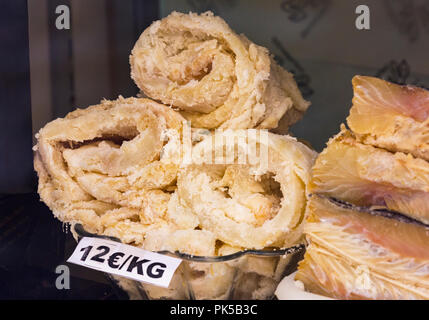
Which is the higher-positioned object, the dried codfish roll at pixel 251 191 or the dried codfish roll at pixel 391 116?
the dried codfish roll at pixel 391 116

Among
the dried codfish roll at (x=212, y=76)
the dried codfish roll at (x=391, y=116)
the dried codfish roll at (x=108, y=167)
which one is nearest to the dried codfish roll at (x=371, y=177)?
the dried codfish roll at (x=391, y=116)

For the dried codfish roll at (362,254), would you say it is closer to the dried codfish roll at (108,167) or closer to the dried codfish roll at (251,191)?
the dried codfish roll at (251,191)

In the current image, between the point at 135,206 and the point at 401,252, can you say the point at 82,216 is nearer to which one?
the point at 135,206

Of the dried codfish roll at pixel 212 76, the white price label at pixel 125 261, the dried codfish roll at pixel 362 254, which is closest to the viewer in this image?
the dried codfish roll at pixel 362 254

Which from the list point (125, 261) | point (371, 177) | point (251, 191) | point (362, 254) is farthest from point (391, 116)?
point (125, 261)

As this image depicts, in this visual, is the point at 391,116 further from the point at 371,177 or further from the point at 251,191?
the point at 251,191

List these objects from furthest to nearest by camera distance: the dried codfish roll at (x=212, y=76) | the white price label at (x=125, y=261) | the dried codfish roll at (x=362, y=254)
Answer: the dried codfish roll at (x=212, y=76) → the white price label at (x=125, y=261) → the dried codfish roll at (x=362, y=254)

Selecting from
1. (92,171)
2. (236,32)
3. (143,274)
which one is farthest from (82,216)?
(236,32)
